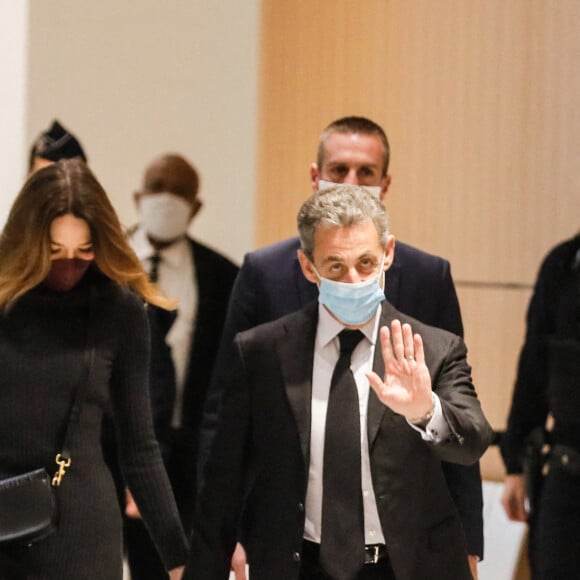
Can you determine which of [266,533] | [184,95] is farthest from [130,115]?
[266,533]

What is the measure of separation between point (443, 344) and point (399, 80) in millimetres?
1385

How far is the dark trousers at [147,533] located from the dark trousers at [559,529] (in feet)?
4.05

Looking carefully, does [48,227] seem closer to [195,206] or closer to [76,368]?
[76,368]

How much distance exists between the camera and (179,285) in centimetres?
472

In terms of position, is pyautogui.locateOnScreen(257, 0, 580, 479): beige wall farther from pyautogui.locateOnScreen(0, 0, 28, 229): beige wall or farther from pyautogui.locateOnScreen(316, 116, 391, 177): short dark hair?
pyautogui.locateOnScreen(0, 0, 28, 229): beige wall

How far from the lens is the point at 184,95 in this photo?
518 centimetres

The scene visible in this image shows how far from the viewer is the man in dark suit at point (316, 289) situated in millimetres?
3219

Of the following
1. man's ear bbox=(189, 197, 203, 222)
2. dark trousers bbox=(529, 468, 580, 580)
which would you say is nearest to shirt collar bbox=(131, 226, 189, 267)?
man's ear bbox=(189, 197, 203, 222)

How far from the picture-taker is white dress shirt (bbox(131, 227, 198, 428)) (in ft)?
15.2

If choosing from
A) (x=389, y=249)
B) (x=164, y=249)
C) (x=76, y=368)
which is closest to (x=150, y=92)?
(x=164, y=249)

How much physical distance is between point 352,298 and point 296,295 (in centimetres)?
67

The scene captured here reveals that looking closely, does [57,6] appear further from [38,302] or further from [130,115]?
[38,302]

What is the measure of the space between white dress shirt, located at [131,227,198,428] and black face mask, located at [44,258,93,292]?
139 centimetres

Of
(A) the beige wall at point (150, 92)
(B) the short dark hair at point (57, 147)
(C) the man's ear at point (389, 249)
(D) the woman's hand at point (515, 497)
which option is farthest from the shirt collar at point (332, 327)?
(A) the beige wall at point (150, 92)
